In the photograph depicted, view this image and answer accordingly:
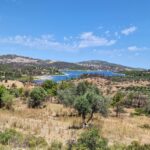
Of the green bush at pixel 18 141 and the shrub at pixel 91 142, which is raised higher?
the shrub at pixel 91 142

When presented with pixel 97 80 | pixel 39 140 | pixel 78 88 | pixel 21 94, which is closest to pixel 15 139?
pixel 39 140

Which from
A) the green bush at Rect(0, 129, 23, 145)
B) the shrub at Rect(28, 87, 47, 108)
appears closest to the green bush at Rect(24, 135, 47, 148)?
the green bush at Rect(0, 129, 23, 145)

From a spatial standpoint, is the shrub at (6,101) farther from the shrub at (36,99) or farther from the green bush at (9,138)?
the green bush at (9,138)

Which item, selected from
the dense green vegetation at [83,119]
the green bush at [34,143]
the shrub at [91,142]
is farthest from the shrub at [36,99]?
the shrub at [91,142]

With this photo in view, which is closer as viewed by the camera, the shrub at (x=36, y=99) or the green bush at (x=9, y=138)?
the green bush at (x=9, y=138)

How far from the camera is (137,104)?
83.1 metres

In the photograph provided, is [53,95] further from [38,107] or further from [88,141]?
[88,141]

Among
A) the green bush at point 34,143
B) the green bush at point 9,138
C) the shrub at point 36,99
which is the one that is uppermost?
the green bush at point 9,138

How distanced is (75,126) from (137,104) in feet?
165

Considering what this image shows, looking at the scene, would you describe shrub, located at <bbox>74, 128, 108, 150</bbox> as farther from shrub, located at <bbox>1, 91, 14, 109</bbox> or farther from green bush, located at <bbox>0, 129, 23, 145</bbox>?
shrub, located at <bbox>1, 91, 14, 109</bbox>

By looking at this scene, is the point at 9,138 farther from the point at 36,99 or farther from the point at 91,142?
the point at 36,99

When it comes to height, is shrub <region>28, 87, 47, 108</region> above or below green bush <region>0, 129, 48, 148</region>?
below

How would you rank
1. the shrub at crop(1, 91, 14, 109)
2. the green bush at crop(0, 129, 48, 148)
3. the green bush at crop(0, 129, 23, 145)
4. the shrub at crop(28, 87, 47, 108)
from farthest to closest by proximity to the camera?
the shrub at crop(28, 87, 47, 108)
the shrub at crop(1, 91, 14, 109)
the green bush at crop(0, 129, 23, 145)
the green bush at crop(0, 129, 48, 148)

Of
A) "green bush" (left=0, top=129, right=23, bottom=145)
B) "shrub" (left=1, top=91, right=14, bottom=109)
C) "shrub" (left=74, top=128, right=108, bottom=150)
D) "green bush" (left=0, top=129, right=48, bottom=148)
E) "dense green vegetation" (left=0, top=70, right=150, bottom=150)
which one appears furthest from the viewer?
"shrub" (left=1, top=91, right=14, bottom=109)
